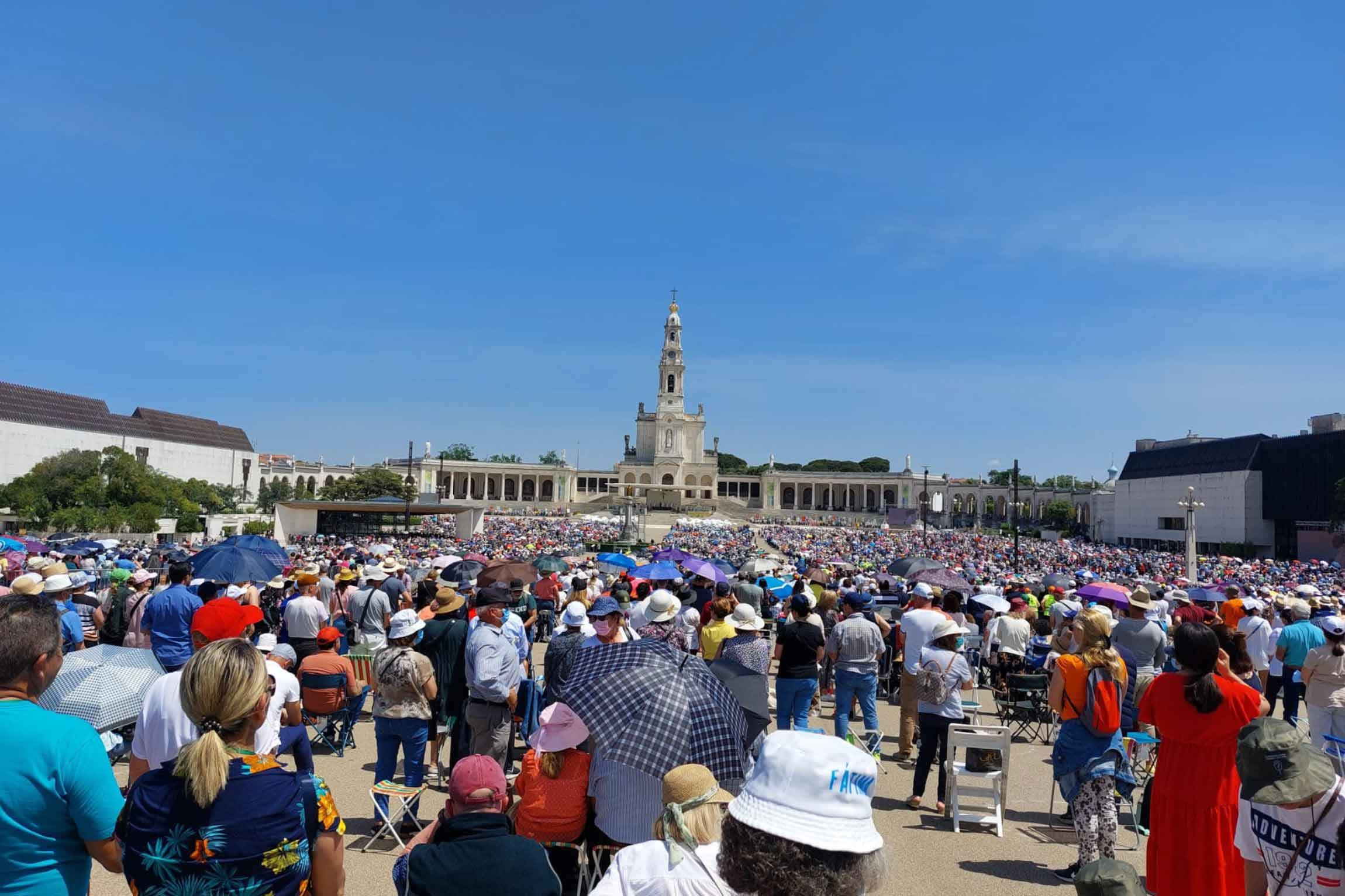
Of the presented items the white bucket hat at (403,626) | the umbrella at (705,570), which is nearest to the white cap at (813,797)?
the white bucket hat at (403,626)

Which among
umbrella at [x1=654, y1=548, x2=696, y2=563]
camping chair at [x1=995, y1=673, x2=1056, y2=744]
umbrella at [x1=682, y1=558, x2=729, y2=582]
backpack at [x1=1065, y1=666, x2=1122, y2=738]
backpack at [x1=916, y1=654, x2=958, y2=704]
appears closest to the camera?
backpack at [x1=1065, y1=666, x2=1122, y2=738]

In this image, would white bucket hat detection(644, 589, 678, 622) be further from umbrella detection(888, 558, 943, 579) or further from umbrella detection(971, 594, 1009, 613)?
umbrella detection(888, 558, 943, 579)

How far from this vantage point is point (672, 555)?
1875 cm

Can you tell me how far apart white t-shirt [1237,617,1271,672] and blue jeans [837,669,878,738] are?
4.85 m

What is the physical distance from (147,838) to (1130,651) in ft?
25.5

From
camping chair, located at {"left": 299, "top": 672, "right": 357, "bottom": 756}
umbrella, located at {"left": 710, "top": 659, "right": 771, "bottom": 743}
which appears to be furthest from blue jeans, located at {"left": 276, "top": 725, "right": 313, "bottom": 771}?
camping chair, located at {"left": 299, "top": 672, "right": 357, "bottom": 756}

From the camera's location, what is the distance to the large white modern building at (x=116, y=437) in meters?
75.7

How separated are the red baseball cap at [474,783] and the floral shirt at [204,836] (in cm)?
62

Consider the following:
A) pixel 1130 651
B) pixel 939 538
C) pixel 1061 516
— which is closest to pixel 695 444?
pixel 1061 516

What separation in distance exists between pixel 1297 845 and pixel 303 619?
27.7 ft

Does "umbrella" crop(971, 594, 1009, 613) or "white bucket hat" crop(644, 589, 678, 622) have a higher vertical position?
"white bucket hat" crop(644, 589, 678, 622)

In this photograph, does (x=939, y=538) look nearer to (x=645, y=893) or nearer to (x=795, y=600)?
(x=795, y=600)

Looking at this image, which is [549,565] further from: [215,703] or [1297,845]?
[1297,845]

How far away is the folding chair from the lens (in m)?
5.98
